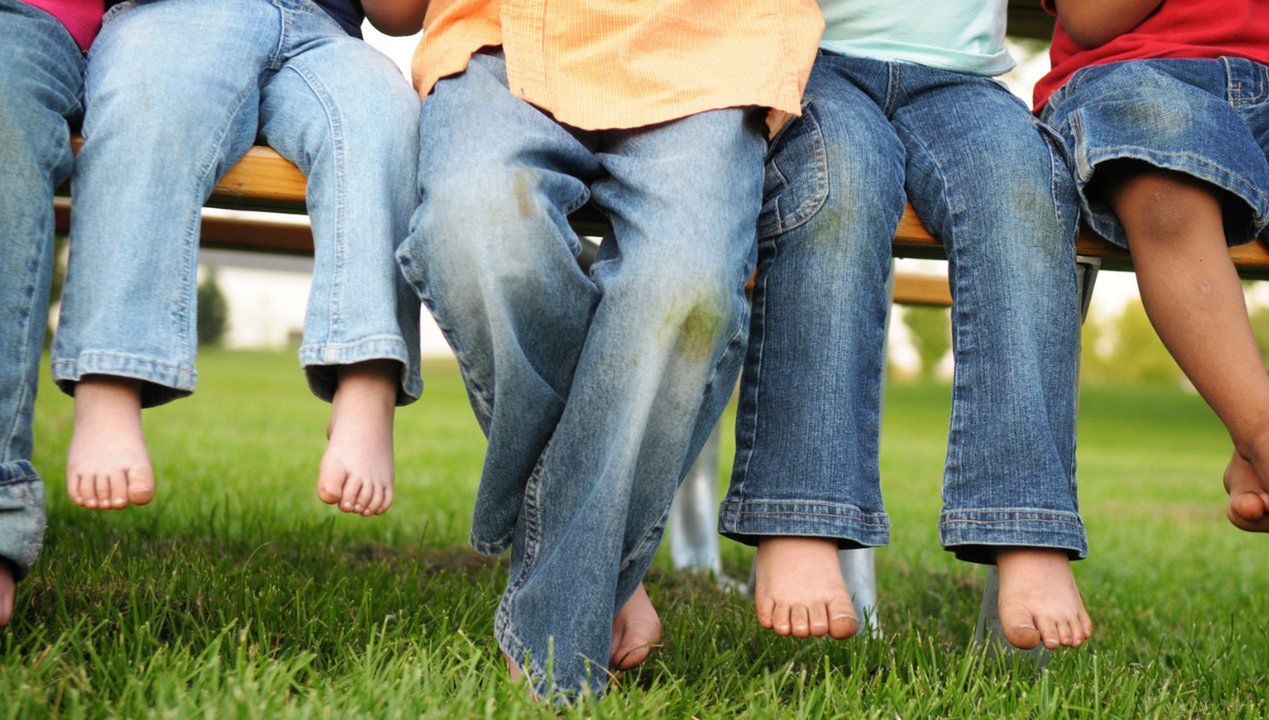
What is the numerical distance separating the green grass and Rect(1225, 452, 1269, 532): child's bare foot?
0.24m

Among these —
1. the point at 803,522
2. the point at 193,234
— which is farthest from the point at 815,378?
the point at 193,234

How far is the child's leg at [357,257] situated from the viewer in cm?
130

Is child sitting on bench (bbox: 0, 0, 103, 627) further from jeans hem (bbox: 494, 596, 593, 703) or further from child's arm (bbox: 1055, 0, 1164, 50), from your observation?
child's arm (bbox: 1055, 0, 1164, 50)

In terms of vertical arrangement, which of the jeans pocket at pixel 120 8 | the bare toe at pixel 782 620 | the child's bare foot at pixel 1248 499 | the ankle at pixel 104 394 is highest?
the jeans pocket at pixel 120 8

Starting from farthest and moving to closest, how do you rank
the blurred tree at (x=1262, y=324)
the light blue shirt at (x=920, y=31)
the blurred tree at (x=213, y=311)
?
1. the blurred tree at (x=1262, y=324)
2. the blurred tree at (x=213, y=311)
3. the light blue shirt at (x=920, y=31)

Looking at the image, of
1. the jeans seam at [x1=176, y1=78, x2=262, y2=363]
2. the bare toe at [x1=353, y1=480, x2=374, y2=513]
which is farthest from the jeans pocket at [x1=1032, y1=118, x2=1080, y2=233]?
the jeans seam at [x1=176, y1=78, x2=262, y2=363]

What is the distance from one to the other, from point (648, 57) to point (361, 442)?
63 cm

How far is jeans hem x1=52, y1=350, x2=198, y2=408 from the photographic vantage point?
124 cm

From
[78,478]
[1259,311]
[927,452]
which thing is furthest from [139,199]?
[1259,311]

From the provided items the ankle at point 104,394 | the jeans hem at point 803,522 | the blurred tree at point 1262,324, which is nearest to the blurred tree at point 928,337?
the blurred tree at point 1262,324

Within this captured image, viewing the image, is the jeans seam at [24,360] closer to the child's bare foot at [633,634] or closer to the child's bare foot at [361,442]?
the child's bare foot at [361,442]

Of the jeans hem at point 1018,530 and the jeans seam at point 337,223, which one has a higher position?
the jeans seam at point 337,223

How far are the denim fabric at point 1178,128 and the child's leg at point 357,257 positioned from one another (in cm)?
98

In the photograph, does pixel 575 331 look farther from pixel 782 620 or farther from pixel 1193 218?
pixel 1193 218
